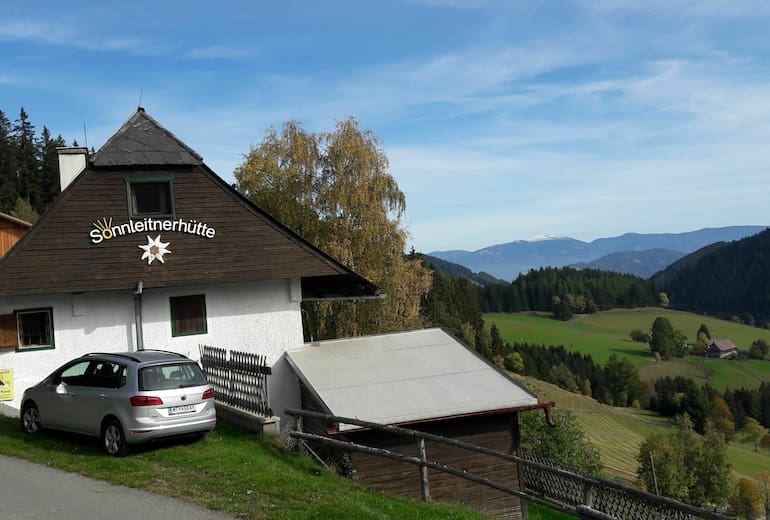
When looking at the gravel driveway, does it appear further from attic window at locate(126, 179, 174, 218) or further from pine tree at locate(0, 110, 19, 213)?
pine tree at locate(0, 110, 19, 213)

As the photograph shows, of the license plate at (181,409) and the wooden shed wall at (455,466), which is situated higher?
the license plate at (181,409)

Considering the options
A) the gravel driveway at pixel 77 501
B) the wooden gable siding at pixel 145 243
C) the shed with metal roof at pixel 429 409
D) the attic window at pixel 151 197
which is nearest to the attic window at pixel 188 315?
the wooden gable siding at pixel 145 243

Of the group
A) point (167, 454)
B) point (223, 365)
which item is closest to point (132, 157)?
point (223, 365)

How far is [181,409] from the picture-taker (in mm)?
13516

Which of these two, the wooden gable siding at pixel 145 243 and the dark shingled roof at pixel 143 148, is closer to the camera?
the wooden gable siding at pixel 145 243

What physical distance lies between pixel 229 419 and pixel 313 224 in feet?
74.8

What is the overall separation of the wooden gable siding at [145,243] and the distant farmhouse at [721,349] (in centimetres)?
17211

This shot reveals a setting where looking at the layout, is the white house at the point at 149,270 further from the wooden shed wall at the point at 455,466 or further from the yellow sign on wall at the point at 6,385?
the wooden shed wall at the point at 455,466

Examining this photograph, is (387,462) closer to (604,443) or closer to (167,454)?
(167,454)

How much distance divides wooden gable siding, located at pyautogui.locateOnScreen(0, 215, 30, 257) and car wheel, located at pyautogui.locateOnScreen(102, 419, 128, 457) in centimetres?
2624

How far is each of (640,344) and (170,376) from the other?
585 feet

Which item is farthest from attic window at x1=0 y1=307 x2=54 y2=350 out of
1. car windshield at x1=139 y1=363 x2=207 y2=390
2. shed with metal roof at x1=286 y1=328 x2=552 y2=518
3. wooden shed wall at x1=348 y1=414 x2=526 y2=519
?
wooden shed wall at x1=348 y1=414 x2=526 y2=519

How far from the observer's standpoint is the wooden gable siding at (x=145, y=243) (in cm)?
1933

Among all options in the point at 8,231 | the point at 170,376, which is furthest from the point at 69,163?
the point at 8,231
